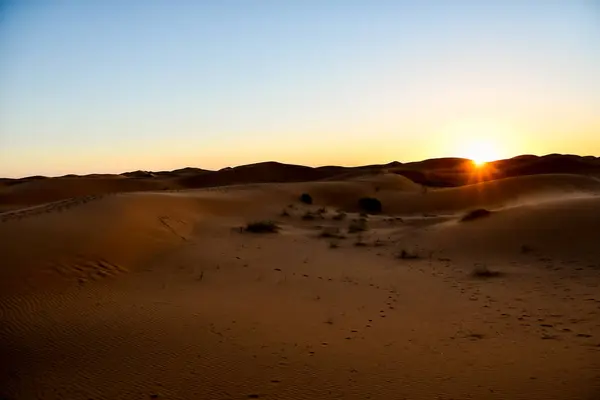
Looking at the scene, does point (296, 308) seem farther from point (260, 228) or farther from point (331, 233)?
point (331, 233)

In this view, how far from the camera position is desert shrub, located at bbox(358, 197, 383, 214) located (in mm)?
29141

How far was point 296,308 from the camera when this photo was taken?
28.0 feet

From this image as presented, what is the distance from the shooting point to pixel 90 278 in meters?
9.84

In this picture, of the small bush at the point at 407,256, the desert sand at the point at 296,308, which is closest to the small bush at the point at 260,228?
the desert sand at the point at 296,308

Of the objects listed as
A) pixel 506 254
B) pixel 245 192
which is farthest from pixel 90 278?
pixel 245 192

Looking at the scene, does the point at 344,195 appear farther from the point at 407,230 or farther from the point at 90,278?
the point at 90,278

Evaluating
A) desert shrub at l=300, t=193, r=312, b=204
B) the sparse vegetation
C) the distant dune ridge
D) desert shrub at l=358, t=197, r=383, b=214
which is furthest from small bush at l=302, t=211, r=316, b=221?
the distant dune ridge

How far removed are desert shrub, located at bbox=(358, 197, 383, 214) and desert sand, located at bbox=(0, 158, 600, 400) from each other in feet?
38.0

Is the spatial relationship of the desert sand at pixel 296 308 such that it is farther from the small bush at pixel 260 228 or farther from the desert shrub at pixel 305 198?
the desert shrub at pixel 305 198

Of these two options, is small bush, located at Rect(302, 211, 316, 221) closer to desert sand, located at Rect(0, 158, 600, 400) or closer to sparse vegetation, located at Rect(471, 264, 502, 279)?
desert sand, located at Rect(0, 158, 600, 400)

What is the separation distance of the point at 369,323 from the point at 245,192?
72.0ft

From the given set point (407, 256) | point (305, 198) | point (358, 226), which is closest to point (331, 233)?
point (358, 226)

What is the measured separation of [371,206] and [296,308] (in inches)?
843

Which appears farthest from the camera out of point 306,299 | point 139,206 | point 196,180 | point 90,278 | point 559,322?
point 196,180
